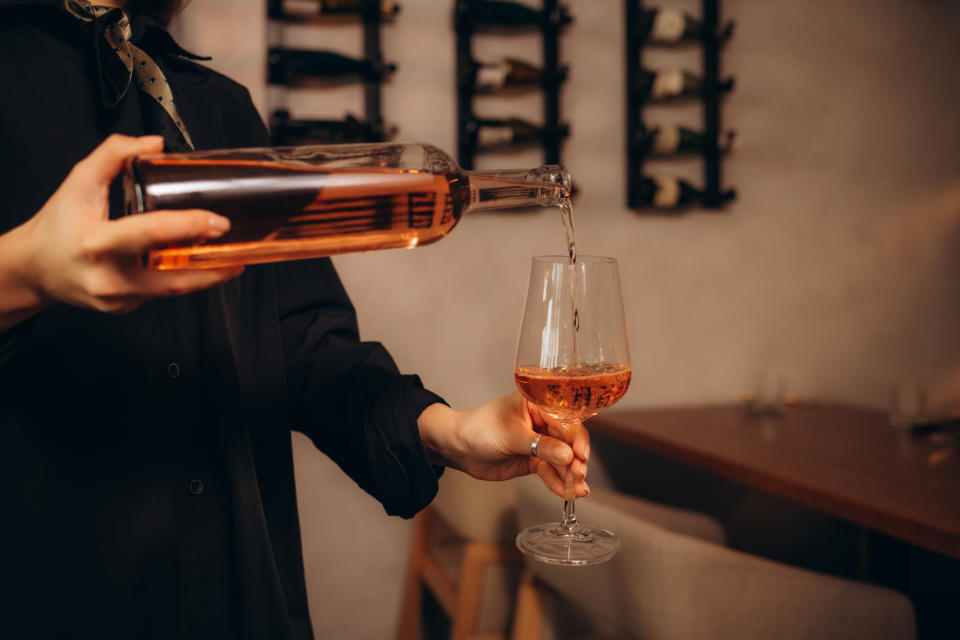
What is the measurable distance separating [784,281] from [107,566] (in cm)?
246

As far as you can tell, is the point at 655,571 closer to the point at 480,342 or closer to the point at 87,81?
the point at 87,81

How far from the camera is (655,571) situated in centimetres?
116

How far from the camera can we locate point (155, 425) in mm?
746

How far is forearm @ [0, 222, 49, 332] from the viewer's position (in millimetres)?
469

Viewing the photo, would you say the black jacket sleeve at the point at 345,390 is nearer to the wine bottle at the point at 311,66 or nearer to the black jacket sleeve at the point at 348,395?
the black jacket sleeve at the point at 348,395

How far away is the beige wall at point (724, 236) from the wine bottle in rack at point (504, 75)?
0.24 ft

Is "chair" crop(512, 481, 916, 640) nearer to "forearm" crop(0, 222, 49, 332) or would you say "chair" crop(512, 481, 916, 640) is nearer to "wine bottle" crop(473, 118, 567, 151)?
"forearm" crop(0, 222, 49, 332)

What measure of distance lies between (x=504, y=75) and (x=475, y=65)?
0.29 feet

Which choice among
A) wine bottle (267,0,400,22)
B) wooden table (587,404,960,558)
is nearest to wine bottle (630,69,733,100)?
wine bottle (267,0,400,22)

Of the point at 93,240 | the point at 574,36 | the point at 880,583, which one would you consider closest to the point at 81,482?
the point at 93,240

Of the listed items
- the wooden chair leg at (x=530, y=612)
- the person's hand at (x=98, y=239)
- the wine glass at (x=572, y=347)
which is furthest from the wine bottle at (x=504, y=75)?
the person's hand at (x=98, y=239)

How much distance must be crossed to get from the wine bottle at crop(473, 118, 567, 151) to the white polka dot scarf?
135cm

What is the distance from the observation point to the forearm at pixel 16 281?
1.54 feet

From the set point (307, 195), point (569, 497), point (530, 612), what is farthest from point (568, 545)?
point (530, 612)
